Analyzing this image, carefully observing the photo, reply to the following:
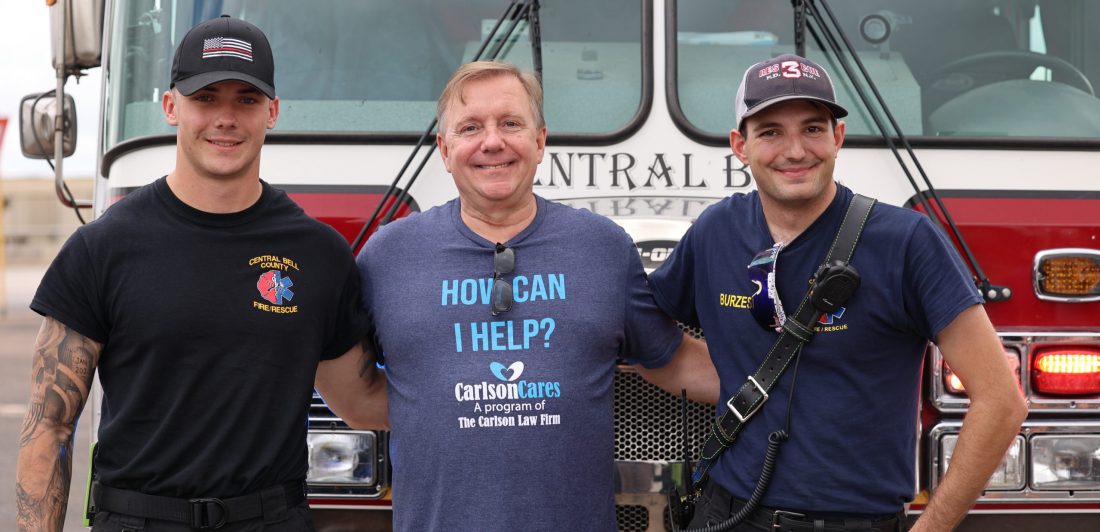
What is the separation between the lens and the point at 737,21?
138 inches

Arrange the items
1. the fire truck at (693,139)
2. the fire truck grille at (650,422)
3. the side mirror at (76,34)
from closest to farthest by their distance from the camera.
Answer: the fire truck grille at (650,422) < the fire truck at (693,139) < the side mirror at (76,34)

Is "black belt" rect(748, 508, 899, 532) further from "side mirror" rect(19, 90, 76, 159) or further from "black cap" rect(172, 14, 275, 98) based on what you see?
"side mirror" rect(19, 90, 76, 159)

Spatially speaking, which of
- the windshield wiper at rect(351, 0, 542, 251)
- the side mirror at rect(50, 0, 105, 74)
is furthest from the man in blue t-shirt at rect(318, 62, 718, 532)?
the side mirror at rect(50, 0, 105, 74)

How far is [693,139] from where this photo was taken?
11.1ft

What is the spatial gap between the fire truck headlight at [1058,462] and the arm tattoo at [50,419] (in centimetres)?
241

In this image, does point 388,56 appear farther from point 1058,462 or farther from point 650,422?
point 1058,462

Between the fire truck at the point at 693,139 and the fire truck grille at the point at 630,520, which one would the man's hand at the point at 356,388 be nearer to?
the fire truck at the point at 693,139

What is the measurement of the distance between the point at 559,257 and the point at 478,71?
45cm

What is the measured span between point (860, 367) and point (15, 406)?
8895mm

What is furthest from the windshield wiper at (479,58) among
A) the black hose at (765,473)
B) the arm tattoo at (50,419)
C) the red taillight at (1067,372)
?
the red taillight at (1067,372)

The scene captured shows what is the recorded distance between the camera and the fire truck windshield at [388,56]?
3438mm

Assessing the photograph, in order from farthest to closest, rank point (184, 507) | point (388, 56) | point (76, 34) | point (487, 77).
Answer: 1. point (76, 34)
2. point (388, 56)
3. point (487, 77)
4. point (184, 507)

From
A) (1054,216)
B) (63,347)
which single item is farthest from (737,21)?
(63,347)

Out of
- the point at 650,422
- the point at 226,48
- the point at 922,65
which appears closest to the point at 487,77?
the point at 226,48
